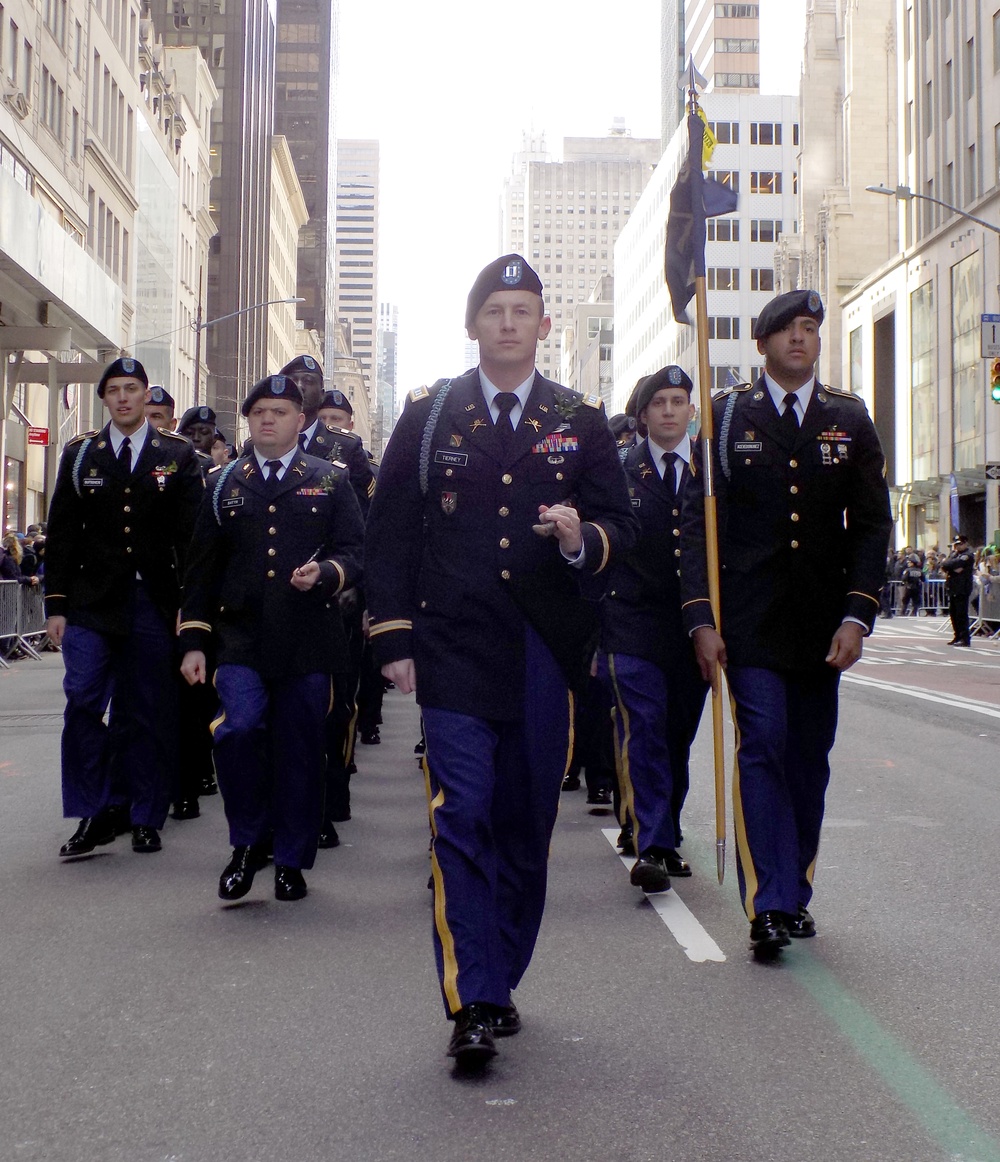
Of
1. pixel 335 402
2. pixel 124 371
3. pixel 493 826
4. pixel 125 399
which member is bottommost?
pixel 493 826

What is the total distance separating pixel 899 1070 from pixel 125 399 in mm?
4600

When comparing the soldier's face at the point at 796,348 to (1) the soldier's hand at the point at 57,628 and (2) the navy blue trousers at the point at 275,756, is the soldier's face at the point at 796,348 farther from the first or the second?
(1) the soldier's hand at the point at 57,628

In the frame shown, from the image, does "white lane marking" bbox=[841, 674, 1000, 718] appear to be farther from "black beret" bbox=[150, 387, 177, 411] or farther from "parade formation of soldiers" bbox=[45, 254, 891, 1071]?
"black beret" bbox=[150, 387, 177, 411]

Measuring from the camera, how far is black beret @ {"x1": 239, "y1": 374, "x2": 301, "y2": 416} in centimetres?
632

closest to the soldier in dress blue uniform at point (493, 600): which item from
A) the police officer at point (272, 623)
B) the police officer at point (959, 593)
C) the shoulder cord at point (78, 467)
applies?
the police officer at point (272, 623)

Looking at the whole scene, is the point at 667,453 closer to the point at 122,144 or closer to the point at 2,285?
the point at 2,285

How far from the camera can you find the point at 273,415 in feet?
20.7

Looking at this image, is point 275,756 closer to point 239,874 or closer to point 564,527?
point 239,874

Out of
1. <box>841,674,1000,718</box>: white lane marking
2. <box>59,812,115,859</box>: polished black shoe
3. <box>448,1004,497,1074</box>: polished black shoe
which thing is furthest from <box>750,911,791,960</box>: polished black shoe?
<box>841,674,1000,718</box>: white lane marking

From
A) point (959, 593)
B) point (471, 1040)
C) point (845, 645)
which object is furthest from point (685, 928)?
point (959, 593)

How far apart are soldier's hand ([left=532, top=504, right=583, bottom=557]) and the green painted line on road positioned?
151 cm

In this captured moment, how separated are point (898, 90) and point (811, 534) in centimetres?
6133

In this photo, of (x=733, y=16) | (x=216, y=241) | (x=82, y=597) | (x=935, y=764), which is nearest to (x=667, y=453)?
(x=82, y=597)

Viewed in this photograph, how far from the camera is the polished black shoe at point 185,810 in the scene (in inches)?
331
